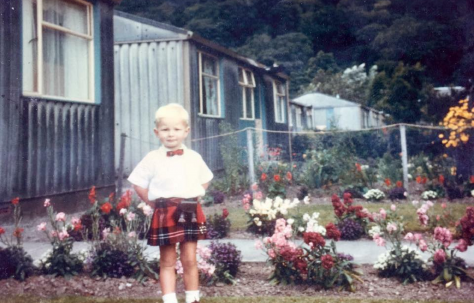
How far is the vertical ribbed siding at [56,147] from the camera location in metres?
6.20

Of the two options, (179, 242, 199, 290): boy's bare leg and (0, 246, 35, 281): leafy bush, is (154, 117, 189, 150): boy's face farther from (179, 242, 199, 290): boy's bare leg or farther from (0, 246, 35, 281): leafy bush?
(0, 246, 35, 281): leafy bush

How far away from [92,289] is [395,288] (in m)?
2.47

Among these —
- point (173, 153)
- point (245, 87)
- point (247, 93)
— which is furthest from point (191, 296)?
point (247, 93)

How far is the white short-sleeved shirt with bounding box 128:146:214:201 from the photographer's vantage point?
→ 290cm

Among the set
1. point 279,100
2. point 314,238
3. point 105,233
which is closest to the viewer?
point 314,238

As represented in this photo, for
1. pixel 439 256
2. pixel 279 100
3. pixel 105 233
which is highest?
pixel 279 100

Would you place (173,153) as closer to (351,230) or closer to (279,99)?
(351,230)

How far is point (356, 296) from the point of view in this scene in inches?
135

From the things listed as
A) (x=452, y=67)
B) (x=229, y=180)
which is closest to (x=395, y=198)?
Result: (x=229, y=180)

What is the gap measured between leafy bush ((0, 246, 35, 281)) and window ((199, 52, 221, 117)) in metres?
7.05

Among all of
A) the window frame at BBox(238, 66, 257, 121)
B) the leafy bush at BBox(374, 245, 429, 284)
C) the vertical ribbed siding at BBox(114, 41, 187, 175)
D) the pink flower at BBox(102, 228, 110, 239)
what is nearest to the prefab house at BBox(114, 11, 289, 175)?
the vertical ribbed siding at BBox(114, 41, 187, 175)

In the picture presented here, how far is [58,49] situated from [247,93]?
28.7 feet

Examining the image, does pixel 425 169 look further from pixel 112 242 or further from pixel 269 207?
pixel 112 242

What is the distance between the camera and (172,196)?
289cm
